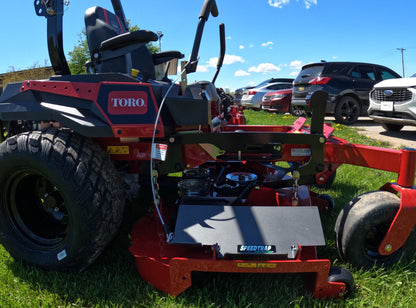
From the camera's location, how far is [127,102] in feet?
6.74

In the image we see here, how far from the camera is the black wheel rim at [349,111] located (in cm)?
958

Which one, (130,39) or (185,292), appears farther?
(130,39)

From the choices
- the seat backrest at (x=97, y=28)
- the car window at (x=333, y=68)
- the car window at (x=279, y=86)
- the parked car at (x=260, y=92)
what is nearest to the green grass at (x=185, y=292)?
the seat backrest at (x=97, y=28)

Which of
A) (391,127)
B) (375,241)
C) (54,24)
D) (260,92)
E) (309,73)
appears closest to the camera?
(375,241)

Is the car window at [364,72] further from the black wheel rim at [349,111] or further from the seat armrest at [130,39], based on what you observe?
the seat armrest at [130,39]

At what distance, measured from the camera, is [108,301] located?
77.0 inches

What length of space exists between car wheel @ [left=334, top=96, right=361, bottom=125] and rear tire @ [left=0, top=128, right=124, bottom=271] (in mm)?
8611

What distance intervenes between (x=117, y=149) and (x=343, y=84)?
8.68 m

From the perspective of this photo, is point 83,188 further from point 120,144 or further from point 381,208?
point 381,208

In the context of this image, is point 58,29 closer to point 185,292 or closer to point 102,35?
point 102,35

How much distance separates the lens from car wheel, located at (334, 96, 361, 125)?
31.1 ft

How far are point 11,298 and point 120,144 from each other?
116 centimetres

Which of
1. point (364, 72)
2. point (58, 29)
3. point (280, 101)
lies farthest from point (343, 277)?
point (280, 101)

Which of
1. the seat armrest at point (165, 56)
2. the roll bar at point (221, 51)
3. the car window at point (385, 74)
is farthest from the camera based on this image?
the car window at point (385, 74)
